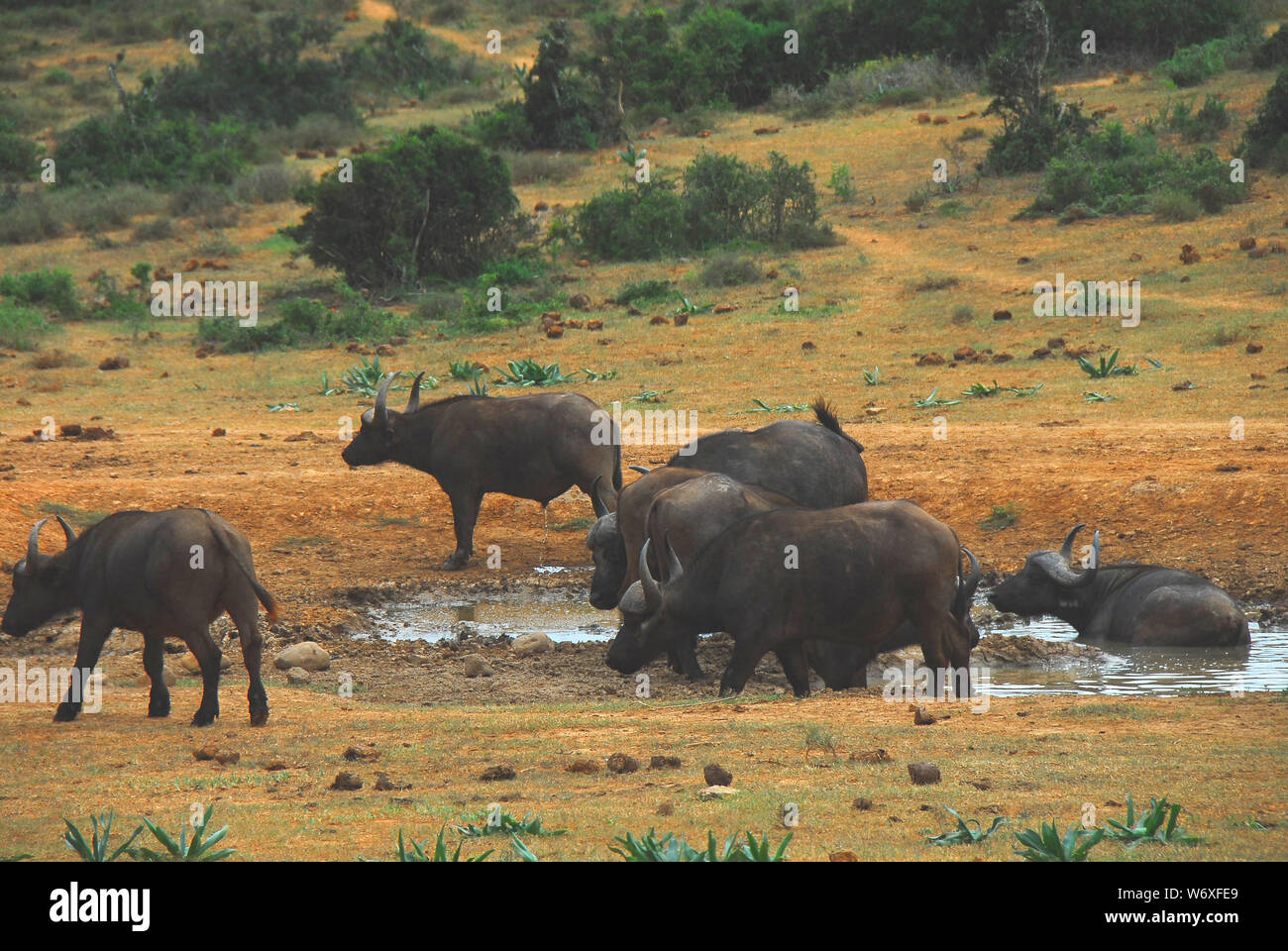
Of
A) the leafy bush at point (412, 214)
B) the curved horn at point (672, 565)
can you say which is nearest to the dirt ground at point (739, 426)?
the curved horn at point (672, 565)

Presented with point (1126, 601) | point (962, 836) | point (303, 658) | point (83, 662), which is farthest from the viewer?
point (1126, 601)

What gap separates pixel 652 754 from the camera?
7.16 m

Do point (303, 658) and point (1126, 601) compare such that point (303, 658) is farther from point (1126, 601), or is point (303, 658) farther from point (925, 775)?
point (1126, 601)

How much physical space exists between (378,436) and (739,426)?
14.1 feet

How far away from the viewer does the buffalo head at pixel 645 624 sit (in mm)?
9203

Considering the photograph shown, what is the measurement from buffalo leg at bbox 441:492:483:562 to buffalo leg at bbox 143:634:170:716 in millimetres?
4992

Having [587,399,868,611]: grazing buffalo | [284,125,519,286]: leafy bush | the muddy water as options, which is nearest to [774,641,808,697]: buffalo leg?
the muddy water

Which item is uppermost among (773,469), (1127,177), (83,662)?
(1127,177)

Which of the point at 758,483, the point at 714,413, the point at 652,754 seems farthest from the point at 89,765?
the point at 714,413

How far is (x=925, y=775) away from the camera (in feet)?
21.2

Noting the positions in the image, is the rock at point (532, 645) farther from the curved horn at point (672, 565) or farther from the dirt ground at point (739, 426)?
the curved horn at point (672, 565)

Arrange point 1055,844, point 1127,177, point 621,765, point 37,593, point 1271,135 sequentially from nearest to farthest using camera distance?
point 1055,844 → point 621,765 → point 37,593 → point 1127,177 → point 1271,135

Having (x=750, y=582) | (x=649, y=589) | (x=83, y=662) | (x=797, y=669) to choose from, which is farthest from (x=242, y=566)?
(x=797, y=669)

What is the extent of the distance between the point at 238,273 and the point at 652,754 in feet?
70.1
